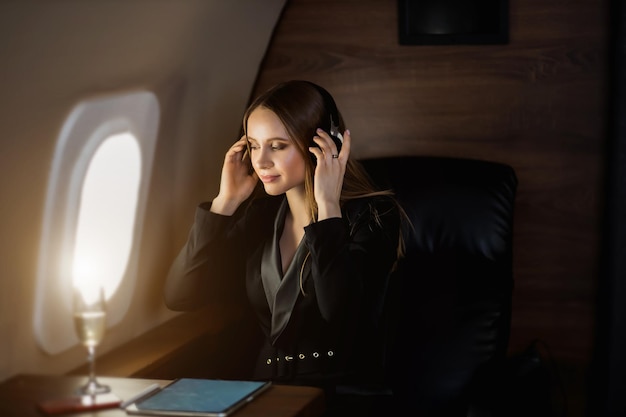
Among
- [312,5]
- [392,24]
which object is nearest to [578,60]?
[392,24]

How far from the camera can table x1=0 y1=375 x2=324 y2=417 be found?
143cm

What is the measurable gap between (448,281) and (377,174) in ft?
1.21

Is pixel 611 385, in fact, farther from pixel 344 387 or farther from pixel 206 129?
pixel 206 129

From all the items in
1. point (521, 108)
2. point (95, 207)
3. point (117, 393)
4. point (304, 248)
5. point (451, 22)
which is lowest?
point (117, 393)

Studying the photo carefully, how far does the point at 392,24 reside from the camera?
266 centimetres

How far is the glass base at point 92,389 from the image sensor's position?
1.54m

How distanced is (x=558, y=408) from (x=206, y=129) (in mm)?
1362

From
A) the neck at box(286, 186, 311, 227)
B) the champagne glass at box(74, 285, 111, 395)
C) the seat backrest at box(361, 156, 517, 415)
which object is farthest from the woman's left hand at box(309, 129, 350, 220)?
the champagne glass at box(74, 285, 111, 395)

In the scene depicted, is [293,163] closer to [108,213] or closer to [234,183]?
[234,183]

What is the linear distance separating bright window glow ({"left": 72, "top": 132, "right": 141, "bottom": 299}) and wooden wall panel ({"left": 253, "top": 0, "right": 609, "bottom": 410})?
749mm

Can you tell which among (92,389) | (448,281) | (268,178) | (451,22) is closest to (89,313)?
(92,389)

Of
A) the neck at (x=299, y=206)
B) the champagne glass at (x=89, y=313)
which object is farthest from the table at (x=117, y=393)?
the neck at (x=299, y=206)

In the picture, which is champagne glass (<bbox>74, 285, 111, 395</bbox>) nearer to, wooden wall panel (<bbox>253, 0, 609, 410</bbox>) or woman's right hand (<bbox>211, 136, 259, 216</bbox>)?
woman's right hand (<bbox>211, 136, 259, 216</bbox>)

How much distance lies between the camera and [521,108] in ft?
8.57
